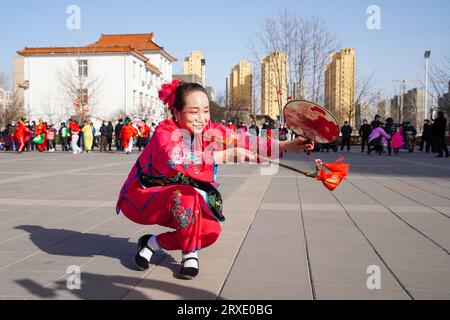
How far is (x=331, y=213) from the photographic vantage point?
20.9ft

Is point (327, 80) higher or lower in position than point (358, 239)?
higher

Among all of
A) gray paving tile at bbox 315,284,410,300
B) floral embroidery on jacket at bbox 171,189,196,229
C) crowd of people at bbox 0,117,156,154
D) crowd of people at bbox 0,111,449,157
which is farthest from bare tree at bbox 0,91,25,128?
gray paving tile at bbox 315,284,410,300

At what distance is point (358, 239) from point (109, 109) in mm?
47570

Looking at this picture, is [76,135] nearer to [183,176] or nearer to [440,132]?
[440,132]

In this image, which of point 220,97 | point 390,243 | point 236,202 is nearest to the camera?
point 390,243

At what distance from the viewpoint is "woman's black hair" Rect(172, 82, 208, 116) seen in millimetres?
3545

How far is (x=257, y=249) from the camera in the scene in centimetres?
440

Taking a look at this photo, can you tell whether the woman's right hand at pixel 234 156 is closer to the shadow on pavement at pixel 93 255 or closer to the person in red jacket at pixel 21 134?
the shadow on pavement at pixel 93 255

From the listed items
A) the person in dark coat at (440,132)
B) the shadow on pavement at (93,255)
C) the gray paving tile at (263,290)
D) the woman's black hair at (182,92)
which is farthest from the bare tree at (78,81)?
the gray paving tile at (263,290)

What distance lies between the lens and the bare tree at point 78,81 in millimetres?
45688
